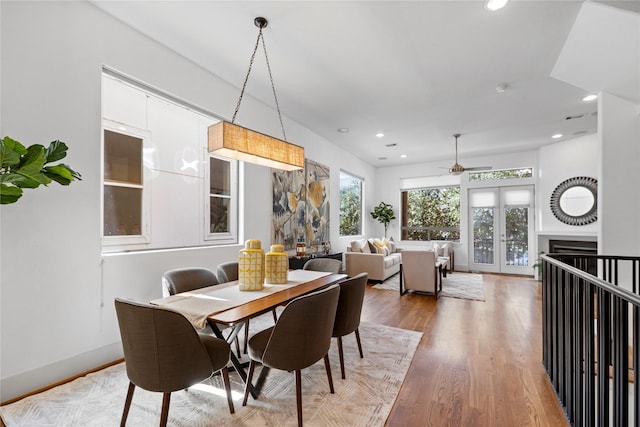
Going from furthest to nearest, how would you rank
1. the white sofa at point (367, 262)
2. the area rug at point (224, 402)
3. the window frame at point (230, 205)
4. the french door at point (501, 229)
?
the french door at point (501, 229), the white sofa at point (367, 262), the window frame at point (230, 205), the area rug at point (224, 402)

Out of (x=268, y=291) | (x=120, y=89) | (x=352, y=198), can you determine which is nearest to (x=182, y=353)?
(x=268, y=291)

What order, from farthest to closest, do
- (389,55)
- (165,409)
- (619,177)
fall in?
(619,177) < (389,55) < (165,409)

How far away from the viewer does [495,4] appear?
2.28m

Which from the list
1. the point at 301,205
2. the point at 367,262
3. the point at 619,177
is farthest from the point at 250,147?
the point at 367,262

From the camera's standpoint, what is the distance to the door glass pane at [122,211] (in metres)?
2.71

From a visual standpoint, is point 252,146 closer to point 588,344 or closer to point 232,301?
point 232,301

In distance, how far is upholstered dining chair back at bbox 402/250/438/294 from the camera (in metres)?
4.81

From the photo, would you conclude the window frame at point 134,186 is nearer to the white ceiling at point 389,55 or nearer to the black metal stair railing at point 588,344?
the white ceiling at point 389,55

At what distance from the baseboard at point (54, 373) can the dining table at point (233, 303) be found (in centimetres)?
99

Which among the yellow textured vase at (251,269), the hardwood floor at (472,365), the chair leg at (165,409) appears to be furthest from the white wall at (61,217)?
the hardwood floor at (472,365)

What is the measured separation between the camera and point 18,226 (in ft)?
6.66

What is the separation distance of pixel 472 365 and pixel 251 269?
210cm

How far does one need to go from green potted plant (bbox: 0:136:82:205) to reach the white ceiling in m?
1.73

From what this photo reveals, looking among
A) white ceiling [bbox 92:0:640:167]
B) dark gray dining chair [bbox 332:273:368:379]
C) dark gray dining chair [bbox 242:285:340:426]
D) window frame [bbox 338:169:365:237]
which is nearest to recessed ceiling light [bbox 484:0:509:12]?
white ceiling [bbox 92:0:640:167]
